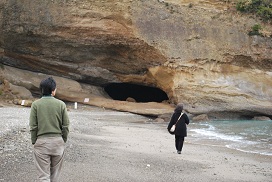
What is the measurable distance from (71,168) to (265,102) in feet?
79.1

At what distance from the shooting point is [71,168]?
6.32 m

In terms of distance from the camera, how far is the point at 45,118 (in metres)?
4.39

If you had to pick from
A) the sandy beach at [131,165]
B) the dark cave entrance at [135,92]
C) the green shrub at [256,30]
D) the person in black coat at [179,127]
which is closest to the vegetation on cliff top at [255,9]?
the green shrub at [256,30]

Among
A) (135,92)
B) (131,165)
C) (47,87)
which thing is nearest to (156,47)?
(135,92)

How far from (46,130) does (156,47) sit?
2351cm

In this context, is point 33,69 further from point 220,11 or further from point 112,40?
point 220,11

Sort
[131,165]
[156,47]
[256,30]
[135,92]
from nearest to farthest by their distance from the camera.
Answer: [131,165] → [156,47] → [256,30] → [135,92]

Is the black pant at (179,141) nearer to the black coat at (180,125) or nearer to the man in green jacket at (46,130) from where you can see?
the black coat at (180,125)

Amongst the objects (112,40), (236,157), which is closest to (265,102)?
(112,40)

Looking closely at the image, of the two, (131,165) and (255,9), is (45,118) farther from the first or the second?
(255,9)

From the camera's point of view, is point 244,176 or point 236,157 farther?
point 236,157

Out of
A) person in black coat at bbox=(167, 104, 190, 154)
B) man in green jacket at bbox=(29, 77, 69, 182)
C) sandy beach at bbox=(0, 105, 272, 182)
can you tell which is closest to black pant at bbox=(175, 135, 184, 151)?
person in black coat at bbox=(167, 104, 190, 154)

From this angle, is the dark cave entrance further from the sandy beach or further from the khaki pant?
the khaki pant

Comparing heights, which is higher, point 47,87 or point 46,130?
point 47,87
